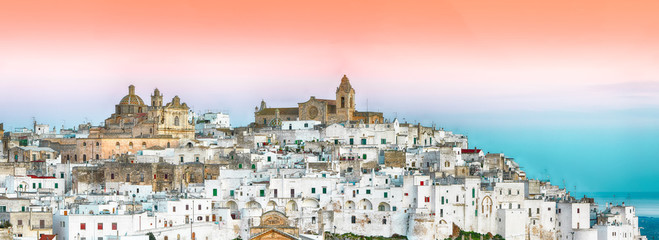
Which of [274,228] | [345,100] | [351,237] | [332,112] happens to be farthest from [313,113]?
[274,228]

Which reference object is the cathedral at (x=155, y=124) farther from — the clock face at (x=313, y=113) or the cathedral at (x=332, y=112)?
the clock face at (x=313, y=113)

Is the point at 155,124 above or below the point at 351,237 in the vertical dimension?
above

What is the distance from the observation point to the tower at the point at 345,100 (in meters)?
79.6

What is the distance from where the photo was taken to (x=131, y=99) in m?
82.5

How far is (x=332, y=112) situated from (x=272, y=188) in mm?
21212

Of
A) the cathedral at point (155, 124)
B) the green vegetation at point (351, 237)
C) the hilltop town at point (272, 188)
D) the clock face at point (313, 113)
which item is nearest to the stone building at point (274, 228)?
the hilltop town at point (272, 188)

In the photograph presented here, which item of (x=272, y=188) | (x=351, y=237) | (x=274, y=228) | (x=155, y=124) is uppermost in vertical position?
(x=155, y=124)

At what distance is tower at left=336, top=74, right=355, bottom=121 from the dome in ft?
51.4

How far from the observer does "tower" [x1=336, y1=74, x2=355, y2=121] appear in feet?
261

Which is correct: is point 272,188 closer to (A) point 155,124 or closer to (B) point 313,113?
(A) point 155,124

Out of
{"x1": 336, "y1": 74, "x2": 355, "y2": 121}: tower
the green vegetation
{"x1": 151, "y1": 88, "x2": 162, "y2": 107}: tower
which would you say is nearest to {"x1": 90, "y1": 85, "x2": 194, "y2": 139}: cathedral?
{"x1": 151, "y1": 88, "x2": 162, "y2": 107}: tower

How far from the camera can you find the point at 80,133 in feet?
264

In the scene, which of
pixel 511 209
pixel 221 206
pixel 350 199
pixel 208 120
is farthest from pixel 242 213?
pixel 208 120

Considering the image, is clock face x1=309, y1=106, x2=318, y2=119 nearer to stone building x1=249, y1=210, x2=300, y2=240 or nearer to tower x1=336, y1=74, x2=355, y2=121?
tower x1=336, y1=74, x2=355, y2=121
